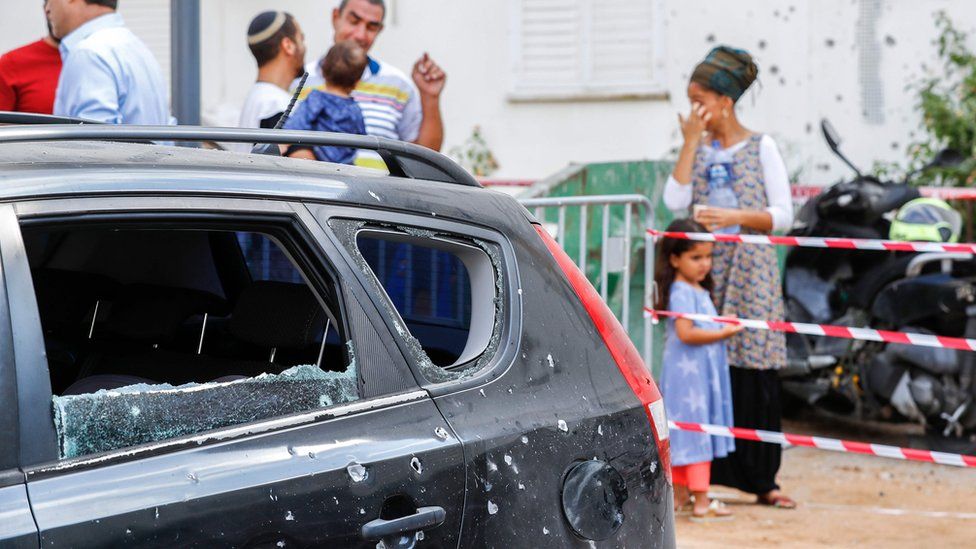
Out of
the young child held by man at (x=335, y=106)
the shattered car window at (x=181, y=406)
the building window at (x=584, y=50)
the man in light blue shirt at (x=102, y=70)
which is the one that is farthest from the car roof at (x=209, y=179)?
the building window at (x=584, y=50)

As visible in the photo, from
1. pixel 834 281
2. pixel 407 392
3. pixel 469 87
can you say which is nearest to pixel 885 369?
pixel 834 281

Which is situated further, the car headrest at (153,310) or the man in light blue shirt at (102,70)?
the man in light blue shirt at (102,70)

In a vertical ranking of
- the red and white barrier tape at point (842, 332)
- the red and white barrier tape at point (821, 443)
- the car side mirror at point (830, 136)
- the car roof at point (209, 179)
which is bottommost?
the red and white barrier tape at point (821, 443)

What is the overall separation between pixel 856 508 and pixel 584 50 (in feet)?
23.2

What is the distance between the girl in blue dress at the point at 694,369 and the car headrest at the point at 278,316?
118 inches

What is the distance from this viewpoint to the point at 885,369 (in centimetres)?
684

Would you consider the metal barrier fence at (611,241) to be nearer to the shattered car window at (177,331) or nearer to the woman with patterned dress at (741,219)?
the woman with patterned dress at (741,219)

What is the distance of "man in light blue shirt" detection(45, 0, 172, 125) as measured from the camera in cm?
487

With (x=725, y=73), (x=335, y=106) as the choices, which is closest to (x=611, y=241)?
(x=725, y=73)

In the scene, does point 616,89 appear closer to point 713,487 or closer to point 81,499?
point 713,487

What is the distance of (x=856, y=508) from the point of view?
6.10m

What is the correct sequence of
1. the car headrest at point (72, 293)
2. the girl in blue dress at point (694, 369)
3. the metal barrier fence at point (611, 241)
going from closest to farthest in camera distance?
the car headrest at point (72, 293) → the girl in blue dress at point (694, 369) → the metal barrier fence at point (611, 241)

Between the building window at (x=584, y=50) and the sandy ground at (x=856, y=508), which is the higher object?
the building window at (x=584, y=50)

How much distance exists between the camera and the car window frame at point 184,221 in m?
2.06
